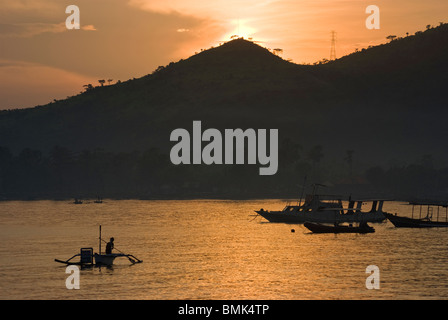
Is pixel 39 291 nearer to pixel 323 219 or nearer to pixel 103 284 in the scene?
pixel 103 284

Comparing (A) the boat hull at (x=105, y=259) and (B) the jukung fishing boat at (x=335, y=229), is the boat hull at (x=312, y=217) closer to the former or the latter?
(B) the jukung fishing boat at (x=335, y=229)

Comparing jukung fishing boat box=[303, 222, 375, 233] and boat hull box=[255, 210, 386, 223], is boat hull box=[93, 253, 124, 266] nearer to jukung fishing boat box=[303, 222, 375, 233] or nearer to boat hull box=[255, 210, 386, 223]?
jukung fishing boat box=[303, 222, 375, 233]

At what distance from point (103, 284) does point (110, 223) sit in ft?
327

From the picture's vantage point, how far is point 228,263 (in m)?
98.6

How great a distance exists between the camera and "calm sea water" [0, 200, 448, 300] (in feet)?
241

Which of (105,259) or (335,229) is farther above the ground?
(105,259)

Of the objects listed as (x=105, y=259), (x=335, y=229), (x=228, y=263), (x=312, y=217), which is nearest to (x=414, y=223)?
(x=312, y=217)

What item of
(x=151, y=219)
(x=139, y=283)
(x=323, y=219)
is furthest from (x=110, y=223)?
(x=139, y=283)
